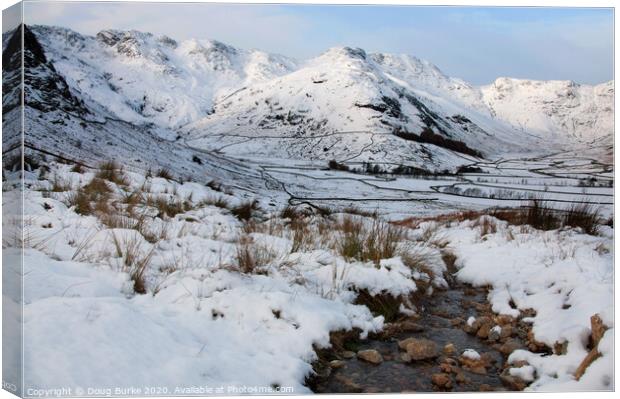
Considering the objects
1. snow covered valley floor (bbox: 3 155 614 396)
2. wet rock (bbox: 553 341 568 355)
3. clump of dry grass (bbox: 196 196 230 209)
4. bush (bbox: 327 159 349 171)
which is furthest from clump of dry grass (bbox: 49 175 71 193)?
wet rock (bbox: 553 341 568 355)

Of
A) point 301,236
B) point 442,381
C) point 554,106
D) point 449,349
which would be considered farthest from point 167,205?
point 554,106

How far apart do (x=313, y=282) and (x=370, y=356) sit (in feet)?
2.86

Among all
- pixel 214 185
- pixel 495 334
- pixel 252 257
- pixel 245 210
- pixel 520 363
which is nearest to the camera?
pixel 520 363

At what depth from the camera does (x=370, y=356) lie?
3.01m

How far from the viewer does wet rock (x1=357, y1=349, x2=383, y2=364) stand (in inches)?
118

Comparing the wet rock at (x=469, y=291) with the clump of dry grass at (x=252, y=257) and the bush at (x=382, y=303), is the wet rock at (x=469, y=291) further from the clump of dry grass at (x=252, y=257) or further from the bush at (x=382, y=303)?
the clump of dry grass at (x=252, y=257)

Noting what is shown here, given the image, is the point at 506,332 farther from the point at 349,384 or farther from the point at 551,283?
the point at 349,384

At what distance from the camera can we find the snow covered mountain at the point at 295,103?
4.59 metres

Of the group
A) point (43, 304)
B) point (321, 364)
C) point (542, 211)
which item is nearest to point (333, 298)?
point (321, 364)

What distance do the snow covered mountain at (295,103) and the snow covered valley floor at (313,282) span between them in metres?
0.33

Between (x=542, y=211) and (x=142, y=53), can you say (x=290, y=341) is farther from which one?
(x=542, y=211)

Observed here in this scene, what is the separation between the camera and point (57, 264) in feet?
10.6

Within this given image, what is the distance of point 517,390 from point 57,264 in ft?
9.47

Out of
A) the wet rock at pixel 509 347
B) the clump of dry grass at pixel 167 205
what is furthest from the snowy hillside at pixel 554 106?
the clump of dry grass at pixel 167 205
